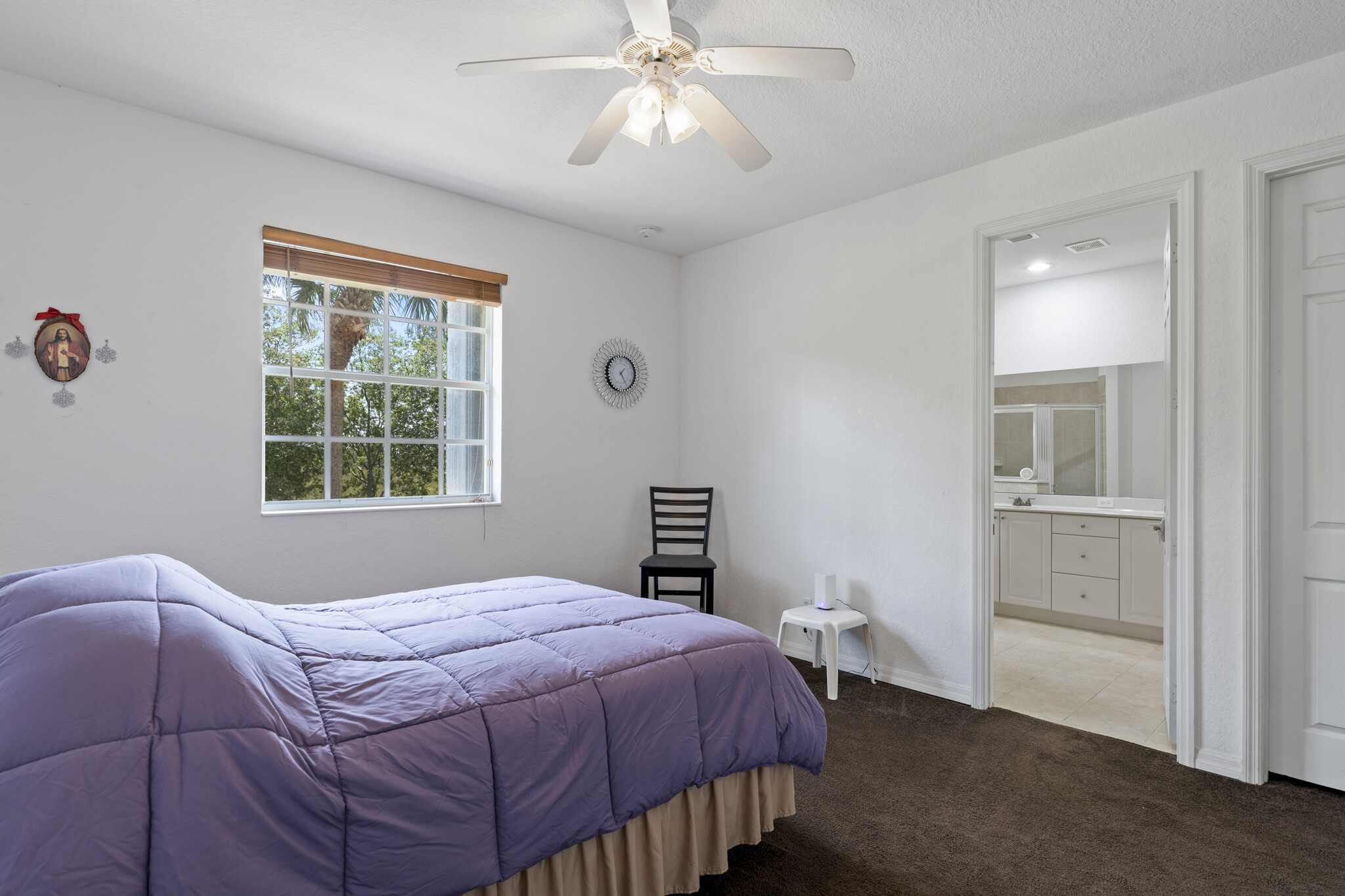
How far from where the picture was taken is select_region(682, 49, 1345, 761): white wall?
2660 millimetres

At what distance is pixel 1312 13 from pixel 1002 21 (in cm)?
94

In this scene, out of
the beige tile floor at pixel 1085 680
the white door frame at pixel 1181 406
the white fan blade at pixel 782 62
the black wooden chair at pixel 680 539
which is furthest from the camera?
the black wooden chair at pixel 680 539

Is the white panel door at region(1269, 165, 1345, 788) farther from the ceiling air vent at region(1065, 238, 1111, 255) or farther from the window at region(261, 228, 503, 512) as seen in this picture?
the window at region(261, 228, 503, 512)

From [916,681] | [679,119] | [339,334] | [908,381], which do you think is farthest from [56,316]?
[916,681]

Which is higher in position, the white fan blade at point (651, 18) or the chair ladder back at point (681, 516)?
the white fan blade at point (651, 18)

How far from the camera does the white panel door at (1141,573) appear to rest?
15.1 feet

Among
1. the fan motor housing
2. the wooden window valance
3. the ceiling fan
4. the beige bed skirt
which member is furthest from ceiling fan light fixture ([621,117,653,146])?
the beige bed skirt

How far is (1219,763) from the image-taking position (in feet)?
8.73

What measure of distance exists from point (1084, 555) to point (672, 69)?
435 centimetres

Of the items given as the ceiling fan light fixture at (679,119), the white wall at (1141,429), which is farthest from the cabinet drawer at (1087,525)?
the ceiling fan light fixture at (679,119)

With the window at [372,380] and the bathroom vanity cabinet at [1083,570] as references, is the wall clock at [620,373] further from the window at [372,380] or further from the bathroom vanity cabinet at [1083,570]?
the bathroom vanity cabinet at [1083,570]

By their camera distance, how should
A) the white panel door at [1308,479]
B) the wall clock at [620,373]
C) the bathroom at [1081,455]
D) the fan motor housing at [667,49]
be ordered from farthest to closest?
the wall clock at [620,373] → the bathroom at [1081,455] → the white panel door at [1308,479] → the fan motor housing at [667,49]

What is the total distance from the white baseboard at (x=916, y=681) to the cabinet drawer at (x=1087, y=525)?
2.09 meters

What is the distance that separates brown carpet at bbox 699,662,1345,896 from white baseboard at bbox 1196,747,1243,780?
0.14 ft
